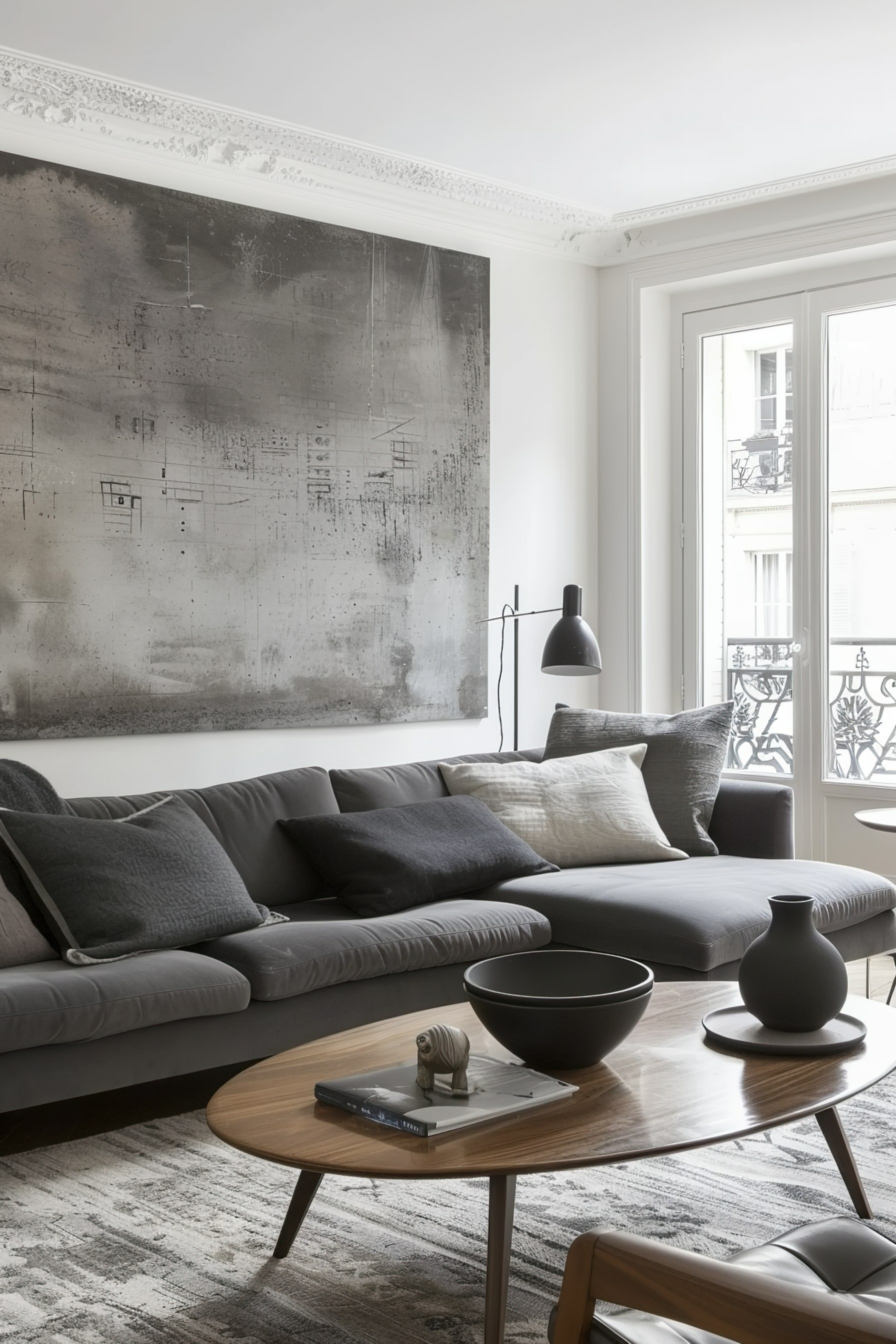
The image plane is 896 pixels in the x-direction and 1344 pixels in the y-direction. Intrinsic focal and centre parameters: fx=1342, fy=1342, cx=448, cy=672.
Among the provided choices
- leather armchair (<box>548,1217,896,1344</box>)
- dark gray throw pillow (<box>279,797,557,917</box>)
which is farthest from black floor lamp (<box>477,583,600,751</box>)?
leather armchair (<box>548,1217,896,1344</box>)

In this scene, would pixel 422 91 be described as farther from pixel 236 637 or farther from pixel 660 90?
pixel 236 637

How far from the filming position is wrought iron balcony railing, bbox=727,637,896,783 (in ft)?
18.0

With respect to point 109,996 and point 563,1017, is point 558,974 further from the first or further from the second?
point 109,996

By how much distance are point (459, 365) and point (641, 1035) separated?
361 centimetres

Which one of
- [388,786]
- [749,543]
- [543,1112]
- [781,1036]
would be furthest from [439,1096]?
[749,543]

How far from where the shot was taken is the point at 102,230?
4.42 m

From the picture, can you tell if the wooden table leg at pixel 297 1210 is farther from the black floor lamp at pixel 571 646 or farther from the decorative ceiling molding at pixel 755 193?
the decorative ceiling molding at pixel 755 193

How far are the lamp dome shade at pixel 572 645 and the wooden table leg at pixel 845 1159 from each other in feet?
7.56

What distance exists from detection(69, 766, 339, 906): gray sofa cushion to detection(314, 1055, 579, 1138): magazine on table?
1666 mm

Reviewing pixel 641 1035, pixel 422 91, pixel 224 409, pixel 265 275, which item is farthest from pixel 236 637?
pixel 641 1035

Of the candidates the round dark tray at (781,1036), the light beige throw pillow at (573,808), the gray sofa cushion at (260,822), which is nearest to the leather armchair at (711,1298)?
the round dark tray at (781,1036)

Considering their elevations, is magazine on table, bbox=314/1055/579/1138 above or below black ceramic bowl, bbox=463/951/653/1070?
below

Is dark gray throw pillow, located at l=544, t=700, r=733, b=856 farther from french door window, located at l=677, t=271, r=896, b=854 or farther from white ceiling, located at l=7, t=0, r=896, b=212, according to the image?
white ceiling, located at l=7, t=0, r=896, b=212

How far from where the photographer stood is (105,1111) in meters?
3.25
